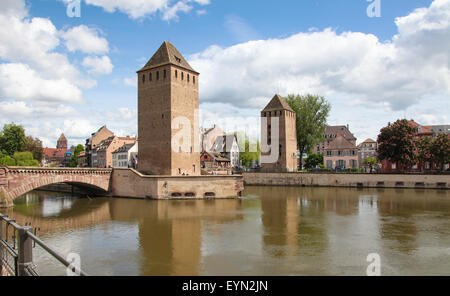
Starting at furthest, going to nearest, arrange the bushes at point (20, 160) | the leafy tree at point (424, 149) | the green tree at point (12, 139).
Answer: the green tree at point (12, 139) < the leafy tree at point (424, 149) < the bushes at point (20, 160)

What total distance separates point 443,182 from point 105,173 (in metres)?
35.5

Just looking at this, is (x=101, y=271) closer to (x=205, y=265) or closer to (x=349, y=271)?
(x=205, y=265)

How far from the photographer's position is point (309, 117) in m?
53.8

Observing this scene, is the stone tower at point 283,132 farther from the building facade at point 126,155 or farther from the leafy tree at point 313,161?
the building facade at point 126,155

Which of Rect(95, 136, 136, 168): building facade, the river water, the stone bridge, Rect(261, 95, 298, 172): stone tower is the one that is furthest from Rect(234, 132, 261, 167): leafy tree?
the river water

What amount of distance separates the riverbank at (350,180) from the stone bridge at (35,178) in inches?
880

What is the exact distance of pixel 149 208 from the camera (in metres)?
25.4

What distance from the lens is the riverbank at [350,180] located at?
3825cm

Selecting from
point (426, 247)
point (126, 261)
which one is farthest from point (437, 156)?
point (126, 261)

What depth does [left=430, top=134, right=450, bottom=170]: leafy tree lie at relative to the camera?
132ft

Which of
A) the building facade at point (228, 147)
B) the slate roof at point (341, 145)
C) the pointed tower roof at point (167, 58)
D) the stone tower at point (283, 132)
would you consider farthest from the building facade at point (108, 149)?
the slate roof at point (341, 145)

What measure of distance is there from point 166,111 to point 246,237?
62.9ft

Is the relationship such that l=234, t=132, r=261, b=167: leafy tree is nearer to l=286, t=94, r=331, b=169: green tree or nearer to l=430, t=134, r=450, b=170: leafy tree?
l=286, t=94, r=331, b=169: green tree

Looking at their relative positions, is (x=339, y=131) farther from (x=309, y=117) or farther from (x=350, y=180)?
(x=350, y=180)
